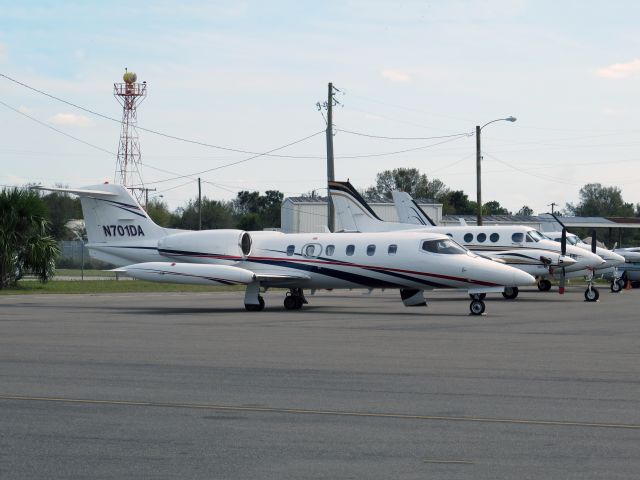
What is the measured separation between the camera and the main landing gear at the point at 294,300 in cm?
3089

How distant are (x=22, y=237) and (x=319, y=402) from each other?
35094 millimetres

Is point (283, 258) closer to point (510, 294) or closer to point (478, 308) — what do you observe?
point (478, 308)

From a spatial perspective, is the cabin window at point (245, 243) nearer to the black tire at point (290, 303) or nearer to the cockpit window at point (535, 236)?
the black tire at point (290, 303)

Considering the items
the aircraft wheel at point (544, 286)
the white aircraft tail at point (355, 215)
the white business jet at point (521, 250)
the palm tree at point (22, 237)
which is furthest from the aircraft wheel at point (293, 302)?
the palm tree at point (22, 237)

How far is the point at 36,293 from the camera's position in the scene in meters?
39.7

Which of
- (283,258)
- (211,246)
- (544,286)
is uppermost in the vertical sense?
(211,246)

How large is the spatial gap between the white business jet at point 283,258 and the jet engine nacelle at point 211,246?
0.10ft

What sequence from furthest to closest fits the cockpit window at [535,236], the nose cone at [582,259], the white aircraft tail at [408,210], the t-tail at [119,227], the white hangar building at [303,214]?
the white hangar building at [303,214], the white aircraft tail at [408,210], the cockpit window at [535,236], the nose cone at [582,259], the t-tail at [119,227]

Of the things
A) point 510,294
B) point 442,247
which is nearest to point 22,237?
point 510,294

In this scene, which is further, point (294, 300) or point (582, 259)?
point (582, 259)

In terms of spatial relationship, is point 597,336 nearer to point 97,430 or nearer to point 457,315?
point 457,315

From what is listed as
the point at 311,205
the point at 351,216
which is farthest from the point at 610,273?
the point at 311,205

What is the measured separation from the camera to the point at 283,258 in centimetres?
3072

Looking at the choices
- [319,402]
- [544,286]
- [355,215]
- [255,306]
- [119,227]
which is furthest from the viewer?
[355,215]
